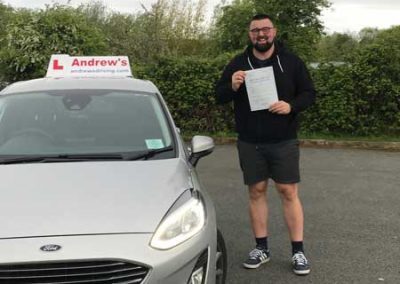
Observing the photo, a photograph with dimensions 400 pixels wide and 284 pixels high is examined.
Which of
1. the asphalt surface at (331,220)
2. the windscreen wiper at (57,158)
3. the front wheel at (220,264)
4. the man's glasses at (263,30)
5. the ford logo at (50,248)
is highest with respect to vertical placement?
the man's glasses at (263,30)

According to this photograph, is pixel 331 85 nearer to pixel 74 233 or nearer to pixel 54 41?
pixel 54 41

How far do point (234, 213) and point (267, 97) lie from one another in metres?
2.16

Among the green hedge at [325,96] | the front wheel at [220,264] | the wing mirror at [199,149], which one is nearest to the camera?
the front wheel at [220,264]

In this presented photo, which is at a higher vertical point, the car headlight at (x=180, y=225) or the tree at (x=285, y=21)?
the tree at (x=285, y=21)

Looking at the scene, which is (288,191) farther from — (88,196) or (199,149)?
(88,196)

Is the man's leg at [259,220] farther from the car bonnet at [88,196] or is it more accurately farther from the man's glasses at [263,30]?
the man's glasses at [263,30]

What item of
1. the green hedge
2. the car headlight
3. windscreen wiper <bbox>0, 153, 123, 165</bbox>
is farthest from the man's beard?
the green hedge

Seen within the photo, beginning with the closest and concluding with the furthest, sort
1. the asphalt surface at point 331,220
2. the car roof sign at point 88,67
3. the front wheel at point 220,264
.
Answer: the front wheel at point 220,264 → the asphalt surface at point 331,220 → the car roof sign at point 88,67

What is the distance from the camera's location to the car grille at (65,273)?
2.76m

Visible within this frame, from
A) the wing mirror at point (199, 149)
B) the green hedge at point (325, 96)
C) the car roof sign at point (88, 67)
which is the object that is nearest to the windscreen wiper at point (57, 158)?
the wing mirror at point (199, 149)

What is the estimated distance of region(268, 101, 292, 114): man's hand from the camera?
169 inches

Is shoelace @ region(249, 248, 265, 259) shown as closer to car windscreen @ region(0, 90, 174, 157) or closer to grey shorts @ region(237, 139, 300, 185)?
grey shorts @ region(237, 139, 300, 185)

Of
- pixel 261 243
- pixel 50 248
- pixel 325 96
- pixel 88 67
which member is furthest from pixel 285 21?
pixel 50 248

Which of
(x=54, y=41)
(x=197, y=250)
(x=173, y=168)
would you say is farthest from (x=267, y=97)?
(x=54, y=41)
